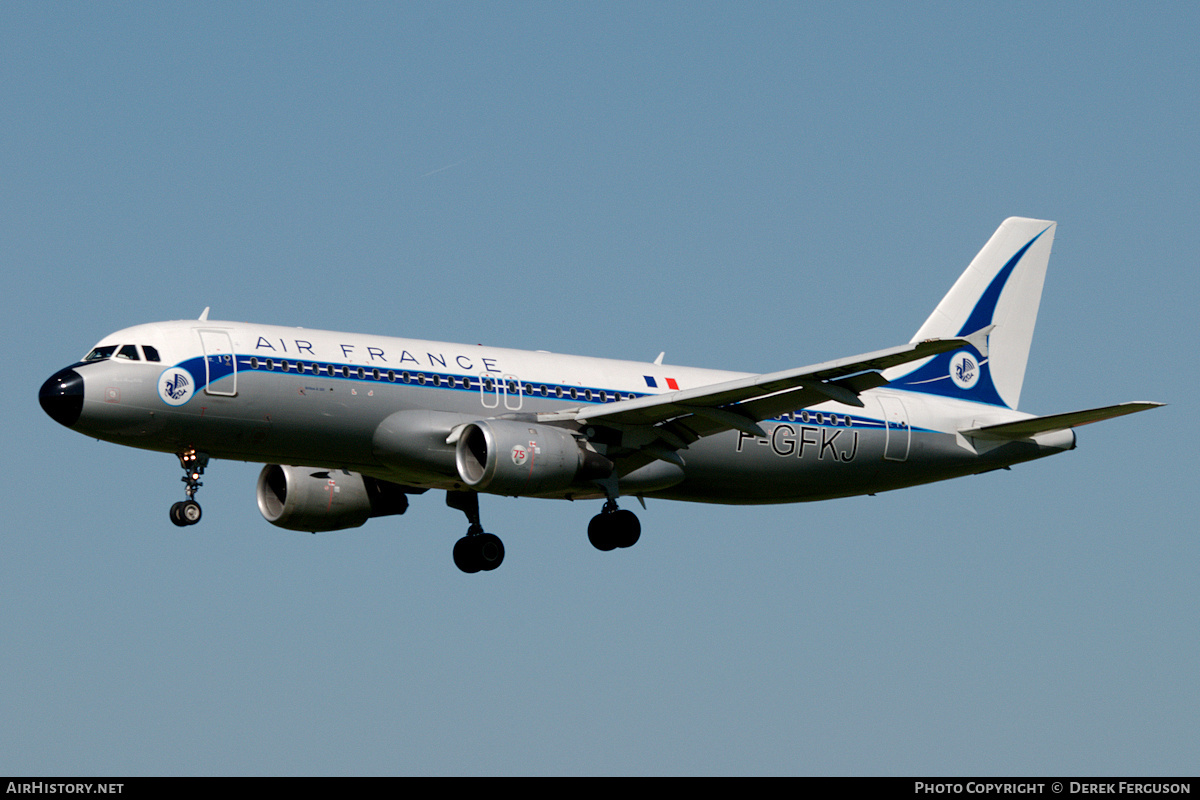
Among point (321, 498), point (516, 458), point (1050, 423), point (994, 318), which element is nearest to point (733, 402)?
point (516, 458)

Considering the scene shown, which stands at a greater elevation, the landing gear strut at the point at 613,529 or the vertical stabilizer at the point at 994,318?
the vertical stabilizer at the point at 994,318

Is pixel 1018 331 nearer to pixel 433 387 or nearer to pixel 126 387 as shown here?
pixel 433 387

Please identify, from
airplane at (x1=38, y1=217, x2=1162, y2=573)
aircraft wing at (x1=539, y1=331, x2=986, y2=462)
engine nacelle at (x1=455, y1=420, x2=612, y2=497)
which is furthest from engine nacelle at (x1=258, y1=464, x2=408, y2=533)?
aircraft wing at (x1=539, y1=331, x2=986, y2=462)

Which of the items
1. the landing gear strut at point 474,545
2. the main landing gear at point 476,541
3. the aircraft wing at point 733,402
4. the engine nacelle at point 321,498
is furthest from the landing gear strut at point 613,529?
the engine nacelle at point 321,498

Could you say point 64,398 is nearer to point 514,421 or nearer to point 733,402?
point 514,421

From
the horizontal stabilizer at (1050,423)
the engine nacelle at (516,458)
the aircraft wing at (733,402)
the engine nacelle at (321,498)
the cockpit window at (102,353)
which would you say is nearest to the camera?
the aircraft wing at (733,402)

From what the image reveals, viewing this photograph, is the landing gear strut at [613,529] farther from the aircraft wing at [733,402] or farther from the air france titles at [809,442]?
the air france titles at [809,442]

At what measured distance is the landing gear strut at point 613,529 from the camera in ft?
133

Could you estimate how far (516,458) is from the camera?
124ft

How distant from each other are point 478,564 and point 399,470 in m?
4.88

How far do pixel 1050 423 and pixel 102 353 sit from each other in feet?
74.4

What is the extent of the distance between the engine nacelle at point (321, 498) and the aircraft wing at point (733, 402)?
6.04 m

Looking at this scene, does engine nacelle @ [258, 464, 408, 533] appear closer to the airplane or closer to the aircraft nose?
the airplane

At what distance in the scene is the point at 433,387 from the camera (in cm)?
3888
